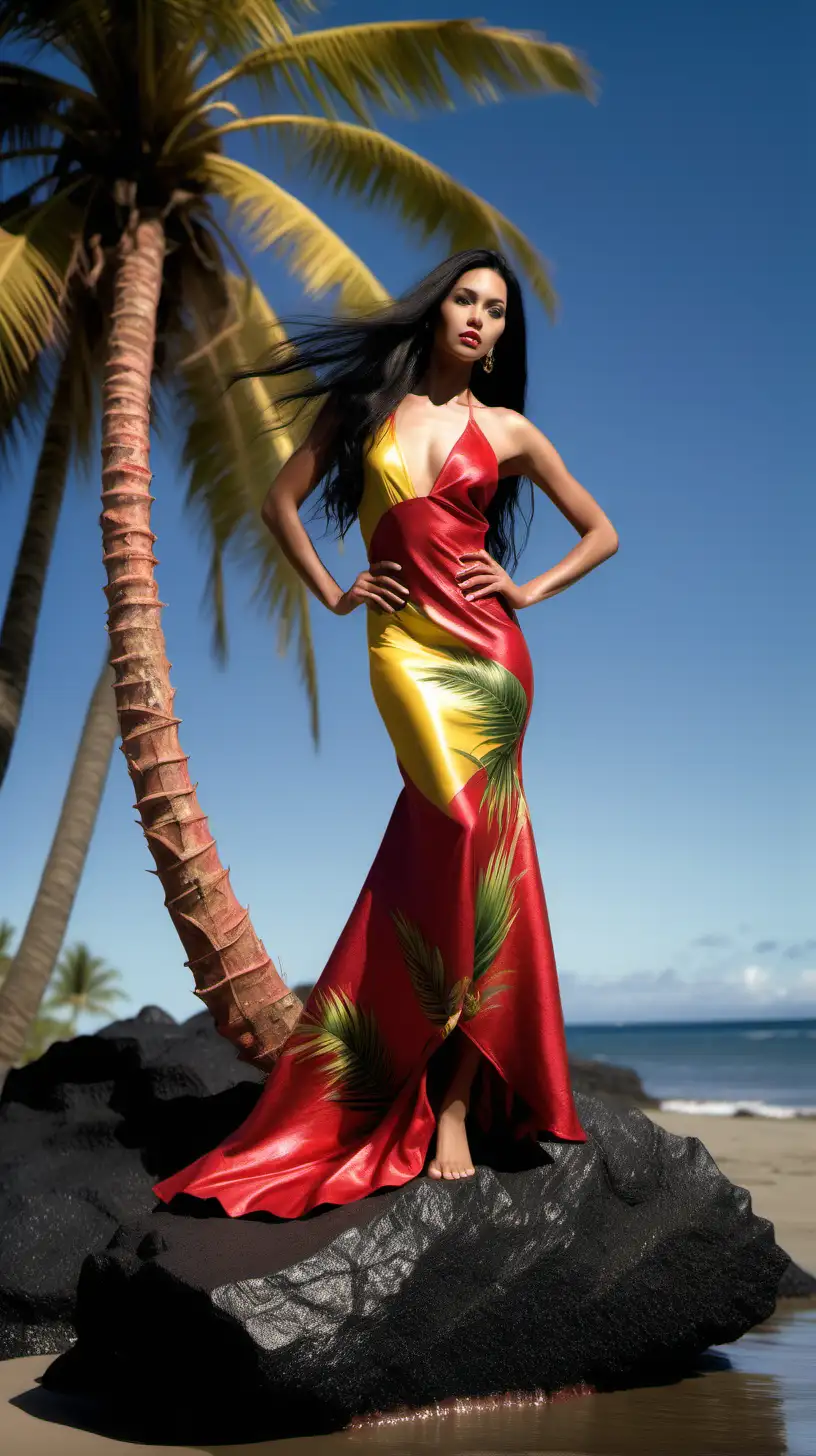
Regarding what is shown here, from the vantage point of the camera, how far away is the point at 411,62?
28.3 feet

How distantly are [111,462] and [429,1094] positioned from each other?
394 centimetres

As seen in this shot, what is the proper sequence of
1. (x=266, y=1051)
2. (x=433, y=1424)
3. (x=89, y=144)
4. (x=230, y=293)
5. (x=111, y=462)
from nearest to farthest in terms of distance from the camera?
(x=433, y=1424) < (x=266, y=1051) < (x=111, y=462) < (x=89, y=144) < (x=230, y=293)

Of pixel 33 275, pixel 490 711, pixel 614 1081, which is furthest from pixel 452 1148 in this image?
pixel 614 1081

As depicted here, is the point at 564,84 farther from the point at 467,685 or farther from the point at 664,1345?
the point at 664,1345

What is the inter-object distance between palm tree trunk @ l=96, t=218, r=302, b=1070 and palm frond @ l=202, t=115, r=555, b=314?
2.92 meters

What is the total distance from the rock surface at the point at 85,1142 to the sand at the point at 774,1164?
7.46 ft

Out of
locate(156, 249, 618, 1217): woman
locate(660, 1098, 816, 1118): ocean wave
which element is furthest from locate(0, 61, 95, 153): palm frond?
locate(660, 1098, 816, 1118): ocean wave

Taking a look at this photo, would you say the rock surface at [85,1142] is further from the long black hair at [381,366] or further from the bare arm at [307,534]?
the long black hair at [381,366]

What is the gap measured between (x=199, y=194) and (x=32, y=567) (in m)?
2.59

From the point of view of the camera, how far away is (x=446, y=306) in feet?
14.7

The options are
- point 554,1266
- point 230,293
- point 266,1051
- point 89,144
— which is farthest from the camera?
point 230,293

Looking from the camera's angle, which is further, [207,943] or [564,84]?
[564,84]

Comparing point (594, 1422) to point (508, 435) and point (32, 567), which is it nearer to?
point (508, 435)

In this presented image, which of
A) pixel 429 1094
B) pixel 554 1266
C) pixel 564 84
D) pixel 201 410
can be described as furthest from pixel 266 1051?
pixel 564 84
